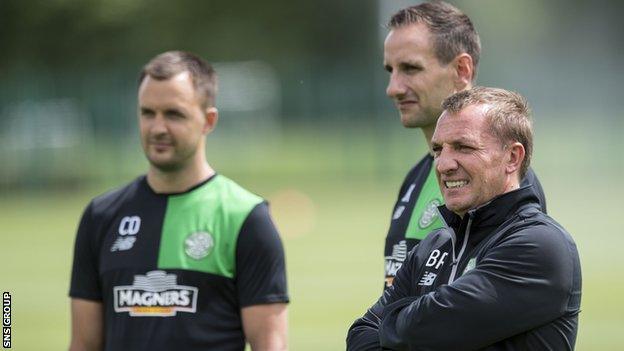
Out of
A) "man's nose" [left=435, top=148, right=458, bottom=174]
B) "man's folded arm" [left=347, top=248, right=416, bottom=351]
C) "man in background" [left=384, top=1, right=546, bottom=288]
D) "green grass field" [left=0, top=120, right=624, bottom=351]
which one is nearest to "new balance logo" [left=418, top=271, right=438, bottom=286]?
"man's folded arm" [left=347, top=248, right=416, bottom=351]

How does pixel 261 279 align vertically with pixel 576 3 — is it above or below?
below

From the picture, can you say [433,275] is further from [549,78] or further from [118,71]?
[549,78]

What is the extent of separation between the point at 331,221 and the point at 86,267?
60.1 ft

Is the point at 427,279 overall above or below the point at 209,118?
below

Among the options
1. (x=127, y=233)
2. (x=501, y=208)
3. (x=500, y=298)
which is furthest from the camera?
(x=127, y=233)

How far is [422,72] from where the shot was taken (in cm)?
564

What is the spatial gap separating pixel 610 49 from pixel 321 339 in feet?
127

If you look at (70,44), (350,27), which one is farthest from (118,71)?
(350,27)

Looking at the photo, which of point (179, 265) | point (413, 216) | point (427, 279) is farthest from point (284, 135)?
point (427, 279)

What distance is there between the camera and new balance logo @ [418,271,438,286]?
4.37 meters

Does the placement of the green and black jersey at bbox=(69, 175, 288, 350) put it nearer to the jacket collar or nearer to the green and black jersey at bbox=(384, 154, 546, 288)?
the green and black jersey at bbox=(384, 154, 546, 288)

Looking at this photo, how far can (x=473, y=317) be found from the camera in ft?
13.2

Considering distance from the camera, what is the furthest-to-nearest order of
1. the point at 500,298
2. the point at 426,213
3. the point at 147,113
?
1. the point at 147,113
2. the point at 426,213
3. the point at 500,298

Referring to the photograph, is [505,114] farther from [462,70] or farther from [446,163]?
[462,70]
